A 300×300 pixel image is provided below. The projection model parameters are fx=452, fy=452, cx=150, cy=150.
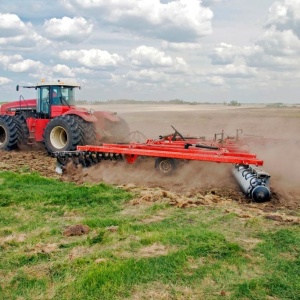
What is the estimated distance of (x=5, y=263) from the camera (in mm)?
5309

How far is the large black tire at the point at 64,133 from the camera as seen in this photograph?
13.1 meters

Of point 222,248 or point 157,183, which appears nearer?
point 222,248

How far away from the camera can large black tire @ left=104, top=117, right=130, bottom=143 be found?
14445mm

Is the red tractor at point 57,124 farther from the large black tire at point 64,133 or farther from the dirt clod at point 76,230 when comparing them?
the dirt clod at point 76,230

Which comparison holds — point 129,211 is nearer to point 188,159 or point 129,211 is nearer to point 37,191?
point 37,191

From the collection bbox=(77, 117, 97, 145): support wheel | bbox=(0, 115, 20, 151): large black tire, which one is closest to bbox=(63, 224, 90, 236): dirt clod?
bbox=(77, 117, 97, 145): support wheel

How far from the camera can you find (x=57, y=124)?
1355 cm

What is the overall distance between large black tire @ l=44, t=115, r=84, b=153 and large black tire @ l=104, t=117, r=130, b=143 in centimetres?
136

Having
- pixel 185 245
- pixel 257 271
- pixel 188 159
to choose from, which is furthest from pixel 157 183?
pixel 257 271

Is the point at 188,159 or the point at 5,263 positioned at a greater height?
the point at 188,159

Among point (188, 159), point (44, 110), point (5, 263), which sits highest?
point (44, 110)

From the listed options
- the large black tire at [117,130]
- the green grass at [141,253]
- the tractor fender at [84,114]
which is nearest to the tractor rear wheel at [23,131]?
the tractor fender at [84,114]

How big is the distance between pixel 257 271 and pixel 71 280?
2.08m

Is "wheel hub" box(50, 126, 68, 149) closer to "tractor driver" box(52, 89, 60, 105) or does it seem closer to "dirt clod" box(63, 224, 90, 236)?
"tractor driver" box(52, 89, 60, 105)
